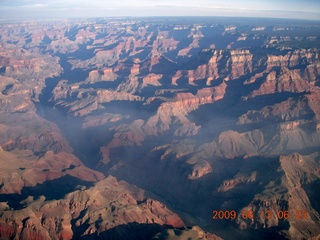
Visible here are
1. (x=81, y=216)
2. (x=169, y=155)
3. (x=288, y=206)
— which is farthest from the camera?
(x=169, y=155)

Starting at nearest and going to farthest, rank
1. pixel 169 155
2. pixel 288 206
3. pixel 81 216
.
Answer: pixel 81 216
pixel 288 206
pixel 169 155

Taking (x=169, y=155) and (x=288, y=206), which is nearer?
(x=288, y=206)

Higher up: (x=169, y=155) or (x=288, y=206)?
(x=288, y=206)
